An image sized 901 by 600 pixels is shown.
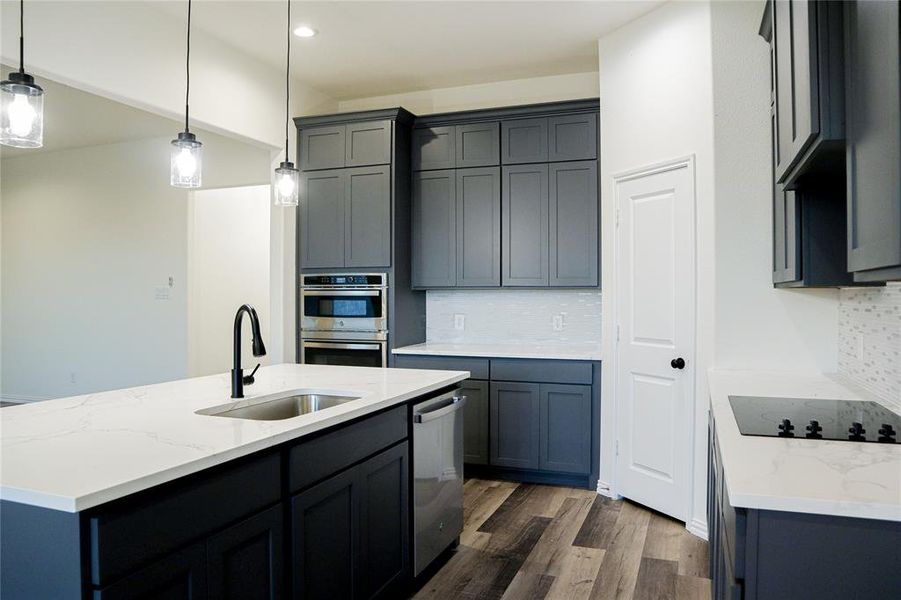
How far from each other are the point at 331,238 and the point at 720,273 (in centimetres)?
287

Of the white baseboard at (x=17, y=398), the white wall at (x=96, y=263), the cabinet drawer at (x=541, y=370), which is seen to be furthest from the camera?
the white baseboard at (x=17, y=398)

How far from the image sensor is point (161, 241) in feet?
21.1

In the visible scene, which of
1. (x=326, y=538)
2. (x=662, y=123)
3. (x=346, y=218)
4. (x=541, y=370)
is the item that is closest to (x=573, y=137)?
(x=662, y=123)

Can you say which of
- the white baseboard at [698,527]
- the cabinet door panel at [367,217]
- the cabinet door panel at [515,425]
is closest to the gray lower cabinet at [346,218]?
the cabinet door panel at [367,217]

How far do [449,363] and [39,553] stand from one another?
10.7 ft

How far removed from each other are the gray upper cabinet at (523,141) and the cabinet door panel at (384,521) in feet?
8.74

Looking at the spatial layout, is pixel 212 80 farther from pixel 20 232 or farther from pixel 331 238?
pixel 20 232

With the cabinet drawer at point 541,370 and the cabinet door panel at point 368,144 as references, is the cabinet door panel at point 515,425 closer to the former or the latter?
the cabinet drawer at point 541,370

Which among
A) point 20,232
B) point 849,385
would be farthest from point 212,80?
point 20,232

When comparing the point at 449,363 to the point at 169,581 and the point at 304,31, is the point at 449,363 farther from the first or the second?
the point at 169,581

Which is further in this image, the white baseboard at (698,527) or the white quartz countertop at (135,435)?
the white baseboard at (698,527)

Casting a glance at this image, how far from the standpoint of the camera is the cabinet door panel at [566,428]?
410cm

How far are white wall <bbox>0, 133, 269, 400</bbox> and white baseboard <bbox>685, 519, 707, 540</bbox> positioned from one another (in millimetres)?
4802

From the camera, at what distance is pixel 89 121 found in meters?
5.78
